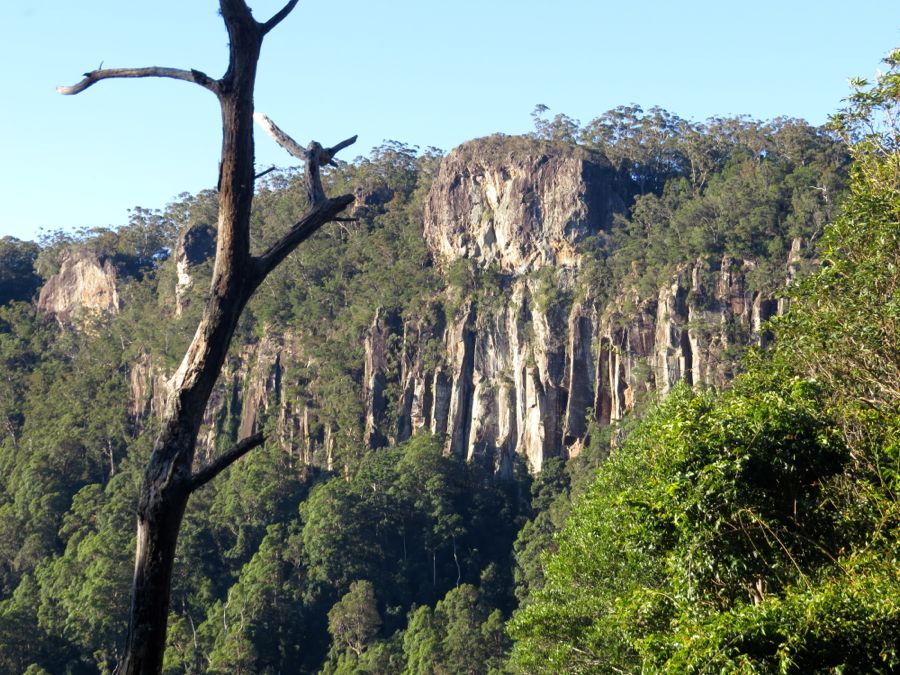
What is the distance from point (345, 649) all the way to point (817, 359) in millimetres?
36323

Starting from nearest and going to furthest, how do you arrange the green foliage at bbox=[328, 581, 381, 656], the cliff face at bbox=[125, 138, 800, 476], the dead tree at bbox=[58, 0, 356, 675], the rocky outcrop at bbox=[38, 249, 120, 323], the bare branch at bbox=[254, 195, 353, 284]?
1. the dead tree at bbox=[58, 0, 356, 675]
2. the bare branch at bbox=[254, 195, 353, 284]
3. the green foliage at bbox=[328, 581, 381, 656]
4. the cliff face at bbox=[125, 138, 800, 476]
5. the rocky outcrop at bbox=[38, 249, 120, 323]

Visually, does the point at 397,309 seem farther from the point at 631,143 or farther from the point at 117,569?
the point at 117,569

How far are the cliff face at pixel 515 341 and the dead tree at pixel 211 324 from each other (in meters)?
47.9

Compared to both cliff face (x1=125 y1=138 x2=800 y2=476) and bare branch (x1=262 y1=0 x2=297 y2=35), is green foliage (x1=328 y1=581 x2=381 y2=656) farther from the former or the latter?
bare branch (x1=262 y1=0 x2=297 y2=35)

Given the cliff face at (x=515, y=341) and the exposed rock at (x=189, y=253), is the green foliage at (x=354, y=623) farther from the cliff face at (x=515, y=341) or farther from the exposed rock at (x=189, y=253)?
the exposed rock at (x=189, y=253)

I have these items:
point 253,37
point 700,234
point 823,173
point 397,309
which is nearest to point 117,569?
point 397,309

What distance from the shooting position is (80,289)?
79250 millimetres

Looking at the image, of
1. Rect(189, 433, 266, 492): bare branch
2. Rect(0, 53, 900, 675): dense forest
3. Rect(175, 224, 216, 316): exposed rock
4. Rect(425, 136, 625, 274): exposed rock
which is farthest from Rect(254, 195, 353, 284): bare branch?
Rect(175, 224, 216, 316): exposed rock

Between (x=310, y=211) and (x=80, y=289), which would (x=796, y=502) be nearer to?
(x=310, y=211)

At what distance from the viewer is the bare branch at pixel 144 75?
4820 mm

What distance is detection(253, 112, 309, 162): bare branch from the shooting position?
16.7ft

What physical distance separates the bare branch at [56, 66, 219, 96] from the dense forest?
867cm

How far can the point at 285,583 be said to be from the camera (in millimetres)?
48969

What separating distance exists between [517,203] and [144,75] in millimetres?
58672
